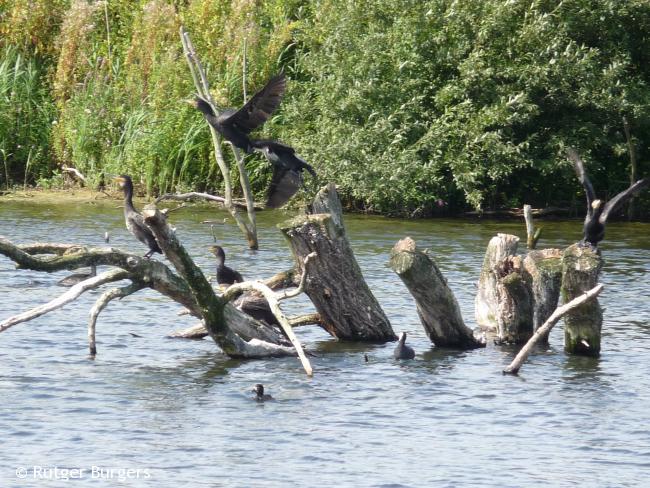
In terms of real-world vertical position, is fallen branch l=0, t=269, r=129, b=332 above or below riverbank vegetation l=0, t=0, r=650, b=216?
below

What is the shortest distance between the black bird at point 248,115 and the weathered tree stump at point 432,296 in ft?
7.90

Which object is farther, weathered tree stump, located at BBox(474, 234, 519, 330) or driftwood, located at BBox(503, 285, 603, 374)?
weathered tree stump, located at BBox(474, 234, 519, 330)

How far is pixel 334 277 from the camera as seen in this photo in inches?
408

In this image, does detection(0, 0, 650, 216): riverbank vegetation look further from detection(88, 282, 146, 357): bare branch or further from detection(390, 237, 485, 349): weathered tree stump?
detection(88, 282, 146, 357): bare branch

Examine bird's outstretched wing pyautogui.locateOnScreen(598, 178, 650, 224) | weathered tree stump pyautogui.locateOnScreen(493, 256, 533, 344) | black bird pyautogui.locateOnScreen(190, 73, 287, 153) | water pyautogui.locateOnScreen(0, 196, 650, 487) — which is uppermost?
black bird pyautogui.locateOnScreen(190, 73, 287, 153)

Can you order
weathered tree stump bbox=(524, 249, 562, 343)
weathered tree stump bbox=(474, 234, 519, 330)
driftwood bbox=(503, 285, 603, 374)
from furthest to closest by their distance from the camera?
weathered tree stump bbox=(474, 234, 519, 330) → weathered tree stump bbox=(524, 249, 562, 343) → driftwood bbox=(503, 285, 603, 374)

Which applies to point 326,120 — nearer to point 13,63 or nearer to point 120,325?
point 13,63

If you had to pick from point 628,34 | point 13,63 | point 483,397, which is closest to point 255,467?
point 483,397

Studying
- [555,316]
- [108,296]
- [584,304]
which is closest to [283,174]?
[108,296]

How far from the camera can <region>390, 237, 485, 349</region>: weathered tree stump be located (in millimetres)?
10117

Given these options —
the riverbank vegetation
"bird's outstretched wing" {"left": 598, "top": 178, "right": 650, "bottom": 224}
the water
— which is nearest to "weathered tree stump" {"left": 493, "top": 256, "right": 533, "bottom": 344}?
the water

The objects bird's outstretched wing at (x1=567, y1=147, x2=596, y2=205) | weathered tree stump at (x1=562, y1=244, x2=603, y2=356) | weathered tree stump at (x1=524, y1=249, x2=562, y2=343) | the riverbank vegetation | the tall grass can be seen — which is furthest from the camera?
the tall grass

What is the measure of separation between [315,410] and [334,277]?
194 cm

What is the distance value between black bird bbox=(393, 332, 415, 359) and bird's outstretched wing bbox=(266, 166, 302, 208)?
126 inches
